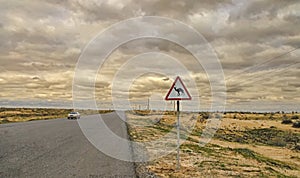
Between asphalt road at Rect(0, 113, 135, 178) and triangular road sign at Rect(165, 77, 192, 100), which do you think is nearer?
asphalt road at Rect(0, 113, 135, 178)

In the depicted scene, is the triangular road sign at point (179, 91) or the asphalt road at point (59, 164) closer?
the asphalt road at point (59, 164)

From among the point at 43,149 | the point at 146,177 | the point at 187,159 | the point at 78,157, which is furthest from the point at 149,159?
the point at 43,149

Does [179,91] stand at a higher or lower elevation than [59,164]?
higher

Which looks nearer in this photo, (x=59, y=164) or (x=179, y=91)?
(x=179, y=91)

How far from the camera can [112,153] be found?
14.5m

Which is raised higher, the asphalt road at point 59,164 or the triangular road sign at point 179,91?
the triangular road sign at point 179,91

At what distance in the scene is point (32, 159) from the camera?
12.0 meters

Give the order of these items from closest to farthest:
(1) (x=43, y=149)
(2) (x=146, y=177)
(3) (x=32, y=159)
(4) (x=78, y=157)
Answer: (2) (x=146, y=177) < (3) (x=32, y=159) < (4) (x=78, y=157) < (1) (x=43, y=149)

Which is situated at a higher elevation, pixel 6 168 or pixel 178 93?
pixel 178 93

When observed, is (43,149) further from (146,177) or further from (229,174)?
(229,174)

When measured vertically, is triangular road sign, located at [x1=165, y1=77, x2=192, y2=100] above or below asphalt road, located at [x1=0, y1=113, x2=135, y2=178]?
above

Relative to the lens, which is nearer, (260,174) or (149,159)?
(260,174)

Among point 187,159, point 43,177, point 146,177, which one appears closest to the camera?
point 43,177

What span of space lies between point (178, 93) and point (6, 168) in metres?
5.99
